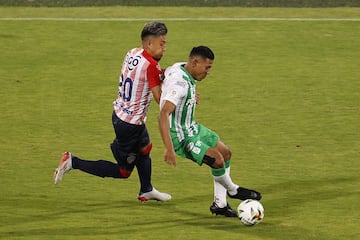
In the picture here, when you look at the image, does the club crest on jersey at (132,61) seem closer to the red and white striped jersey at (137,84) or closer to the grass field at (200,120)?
the red and white striped jersey at (137,84)

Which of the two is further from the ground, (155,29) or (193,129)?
(155,29)

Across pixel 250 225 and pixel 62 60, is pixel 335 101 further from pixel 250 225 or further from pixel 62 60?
pixel 250 225

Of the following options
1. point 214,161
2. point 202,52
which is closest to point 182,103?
point 202,52

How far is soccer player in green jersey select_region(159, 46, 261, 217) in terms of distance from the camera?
43.3 feet

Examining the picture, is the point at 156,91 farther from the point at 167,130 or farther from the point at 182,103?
the point at 167,130

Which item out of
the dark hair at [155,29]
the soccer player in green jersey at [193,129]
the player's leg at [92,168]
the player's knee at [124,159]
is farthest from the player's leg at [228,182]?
the dark hair at [155,29]

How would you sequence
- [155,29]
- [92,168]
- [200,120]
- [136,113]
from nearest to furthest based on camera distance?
1. [155,29]
2. [136,113]
3. [92,168]
4. [200,120]

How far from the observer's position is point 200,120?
19.0 metres

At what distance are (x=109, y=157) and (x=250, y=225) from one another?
4104mm

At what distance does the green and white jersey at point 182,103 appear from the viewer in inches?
519

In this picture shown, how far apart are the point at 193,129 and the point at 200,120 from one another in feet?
18.1

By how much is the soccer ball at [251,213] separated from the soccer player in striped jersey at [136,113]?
4.95ft

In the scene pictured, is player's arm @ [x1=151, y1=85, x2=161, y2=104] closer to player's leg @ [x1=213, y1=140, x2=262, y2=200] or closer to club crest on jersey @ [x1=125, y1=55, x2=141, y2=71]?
club crest on jersey @ [x1=125, y1=55, x2=141, y2=71]

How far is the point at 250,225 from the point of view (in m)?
13.2
